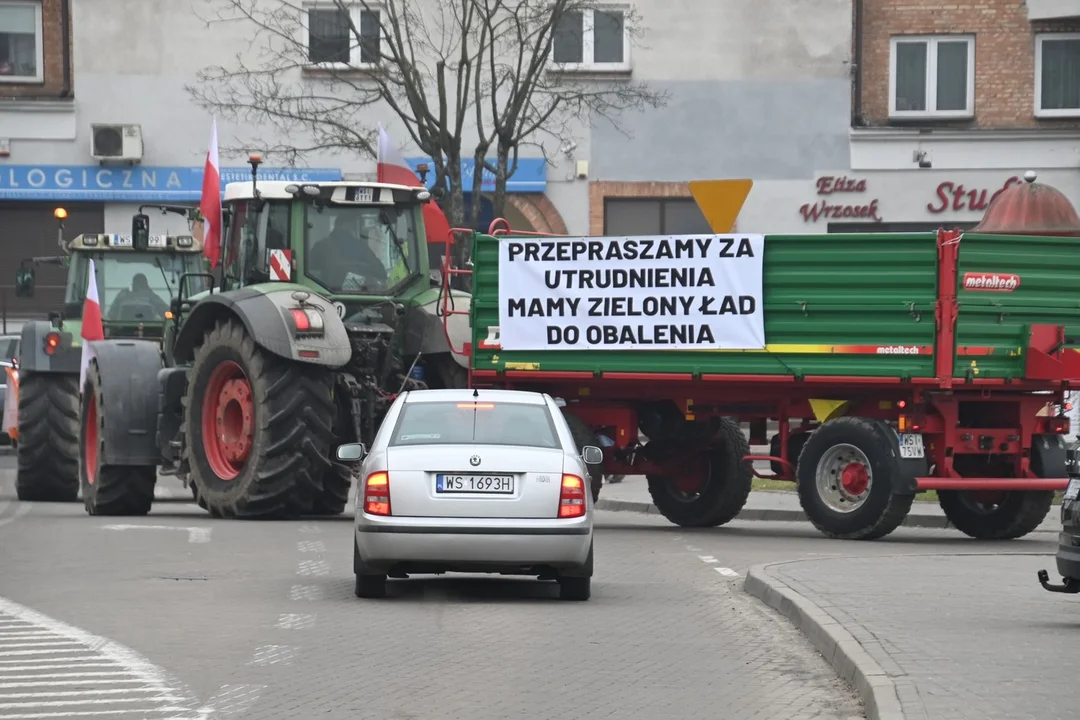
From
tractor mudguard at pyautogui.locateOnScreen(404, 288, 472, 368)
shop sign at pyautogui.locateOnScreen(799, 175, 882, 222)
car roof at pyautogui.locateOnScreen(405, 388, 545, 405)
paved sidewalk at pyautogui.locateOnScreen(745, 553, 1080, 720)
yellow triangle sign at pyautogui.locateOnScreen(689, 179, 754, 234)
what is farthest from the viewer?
shop sign at pyautogui.locateOnScreen(799, 175, 882, 222)

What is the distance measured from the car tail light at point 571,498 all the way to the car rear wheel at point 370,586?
1173mm

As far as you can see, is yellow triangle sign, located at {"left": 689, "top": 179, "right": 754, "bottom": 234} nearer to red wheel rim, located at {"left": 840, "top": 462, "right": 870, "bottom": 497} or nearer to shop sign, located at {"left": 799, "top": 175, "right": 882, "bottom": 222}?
red wheel rim, located at {"left": 840, "top": 462, "right": 870, "bottom": 497}

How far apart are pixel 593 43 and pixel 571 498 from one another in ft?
82.6

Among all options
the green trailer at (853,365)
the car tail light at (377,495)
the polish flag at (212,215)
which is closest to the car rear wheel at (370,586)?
the car tail light at (377,495)

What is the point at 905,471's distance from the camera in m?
16.8

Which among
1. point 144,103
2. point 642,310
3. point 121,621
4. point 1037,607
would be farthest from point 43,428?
point 144,103

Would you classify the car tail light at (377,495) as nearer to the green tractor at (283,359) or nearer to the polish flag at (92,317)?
the green tractor at (283,359)

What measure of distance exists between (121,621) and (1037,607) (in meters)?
5.20

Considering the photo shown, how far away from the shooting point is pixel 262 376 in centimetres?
1767

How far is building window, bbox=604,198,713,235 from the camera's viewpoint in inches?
1441

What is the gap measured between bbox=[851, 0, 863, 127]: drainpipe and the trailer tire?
18.4 meters

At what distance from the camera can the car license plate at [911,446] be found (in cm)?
1688

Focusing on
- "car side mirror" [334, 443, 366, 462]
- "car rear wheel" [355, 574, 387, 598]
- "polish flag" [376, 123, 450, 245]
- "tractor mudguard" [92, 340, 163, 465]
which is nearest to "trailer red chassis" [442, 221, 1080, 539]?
"polish flag" [376, 123, 450, 245]

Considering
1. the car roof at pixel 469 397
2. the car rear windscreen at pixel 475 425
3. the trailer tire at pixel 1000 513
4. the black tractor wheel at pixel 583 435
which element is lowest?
the trailer tire at pixel 1000 513
